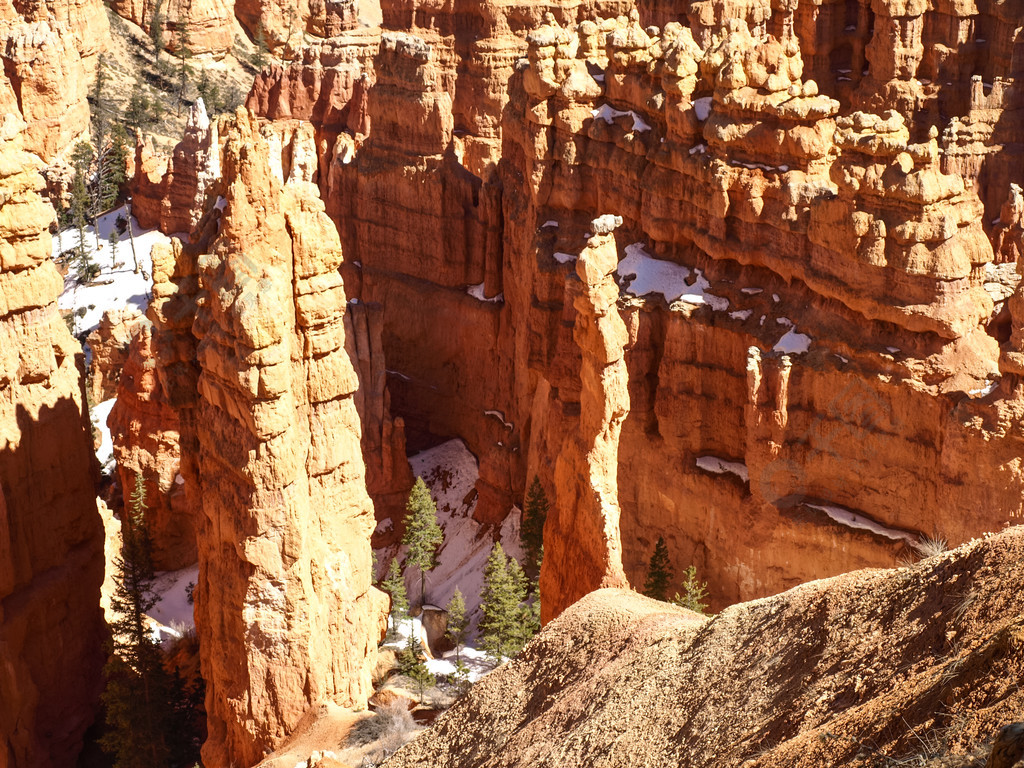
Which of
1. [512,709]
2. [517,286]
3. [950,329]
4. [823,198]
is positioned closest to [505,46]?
[517,286]

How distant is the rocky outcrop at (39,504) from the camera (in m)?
27.4

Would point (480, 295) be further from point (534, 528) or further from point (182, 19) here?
point (182, 19)

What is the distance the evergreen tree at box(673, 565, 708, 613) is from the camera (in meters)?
26.9

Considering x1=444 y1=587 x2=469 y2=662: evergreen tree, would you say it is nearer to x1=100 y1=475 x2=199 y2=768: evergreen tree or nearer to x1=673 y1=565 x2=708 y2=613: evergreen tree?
x1=673 y1=565 x2=708 y2=613: evergreen tree

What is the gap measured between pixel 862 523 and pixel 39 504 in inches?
668

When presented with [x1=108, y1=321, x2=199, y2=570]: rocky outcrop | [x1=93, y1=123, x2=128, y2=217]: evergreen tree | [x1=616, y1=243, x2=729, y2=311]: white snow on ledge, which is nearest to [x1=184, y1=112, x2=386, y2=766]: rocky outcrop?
[x1=616, y1=243, x2=729, y2=311]: white snow on ledge

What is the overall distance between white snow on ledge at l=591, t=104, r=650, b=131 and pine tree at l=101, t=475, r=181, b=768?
50.2ft

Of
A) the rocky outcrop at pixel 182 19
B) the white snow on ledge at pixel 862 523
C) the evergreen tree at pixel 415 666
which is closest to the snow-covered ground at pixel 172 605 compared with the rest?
the evergreen tree at pixel 415 666

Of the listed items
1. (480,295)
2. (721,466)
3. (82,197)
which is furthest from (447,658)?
(82,197)

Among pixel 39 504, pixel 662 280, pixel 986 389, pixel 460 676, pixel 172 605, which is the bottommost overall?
pixel 172 605

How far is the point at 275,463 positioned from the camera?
866 inches

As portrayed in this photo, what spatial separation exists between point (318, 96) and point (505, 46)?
47.1 ft

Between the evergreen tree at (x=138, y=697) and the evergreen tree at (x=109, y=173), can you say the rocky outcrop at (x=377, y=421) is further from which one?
the evergreen tree at (x=109, y=173)

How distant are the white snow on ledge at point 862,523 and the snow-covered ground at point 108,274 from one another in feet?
111
